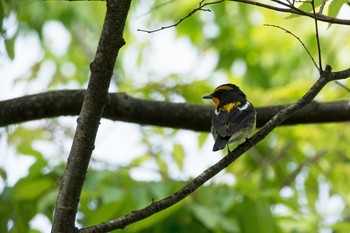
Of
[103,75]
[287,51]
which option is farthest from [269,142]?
[103,75]

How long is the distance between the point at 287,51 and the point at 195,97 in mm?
3189

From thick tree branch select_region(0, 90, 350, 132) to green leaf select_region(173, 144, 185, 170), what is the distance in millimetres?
1694

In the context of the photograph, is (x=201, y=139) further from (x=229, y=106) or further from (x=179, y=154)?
(x=229, y=106)

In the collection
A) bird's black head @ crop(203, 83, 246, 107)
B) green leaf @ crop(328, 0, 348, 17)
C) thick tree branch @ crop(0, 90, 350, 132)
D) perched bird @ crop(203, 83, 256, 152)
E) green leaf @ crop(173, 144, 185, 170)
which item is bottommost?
green leaf @ crop(328, 0, 348, 17)

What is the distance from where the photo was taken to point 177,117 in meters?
4.53

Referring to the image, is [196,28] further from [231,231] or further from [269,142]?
[231,231]

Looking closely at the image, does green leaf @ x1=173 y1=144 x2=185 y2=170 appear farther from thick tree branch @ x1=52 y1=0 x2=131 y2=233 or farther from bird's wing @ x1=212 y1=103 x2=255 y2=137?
thick tree branch @ x1=52 y1=0 x2=131 y2=233

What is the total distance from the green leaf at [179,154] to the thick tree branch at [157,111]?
1.69 meters

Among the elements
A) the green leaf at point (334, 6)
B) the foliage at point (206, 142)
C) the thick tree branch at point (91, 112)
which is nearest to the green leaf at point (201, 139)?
the foliage at point (206, 142)

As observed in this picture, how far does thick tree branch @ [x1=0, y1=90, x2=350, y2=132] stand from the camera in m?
4.24

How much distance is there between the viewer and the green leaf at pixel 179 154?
632 centimetres

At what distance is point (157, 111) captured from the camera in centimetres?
451

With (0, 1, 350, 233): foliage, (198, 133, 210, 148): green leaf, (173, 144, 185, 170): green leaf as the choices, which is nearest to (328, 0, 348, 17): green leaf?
(0, 1, 350, 233): foliage

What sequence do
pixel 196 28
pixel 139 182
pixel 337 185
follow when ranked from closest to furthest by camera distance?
pixel 139 182, pixel 337 185, pixel 196 28
